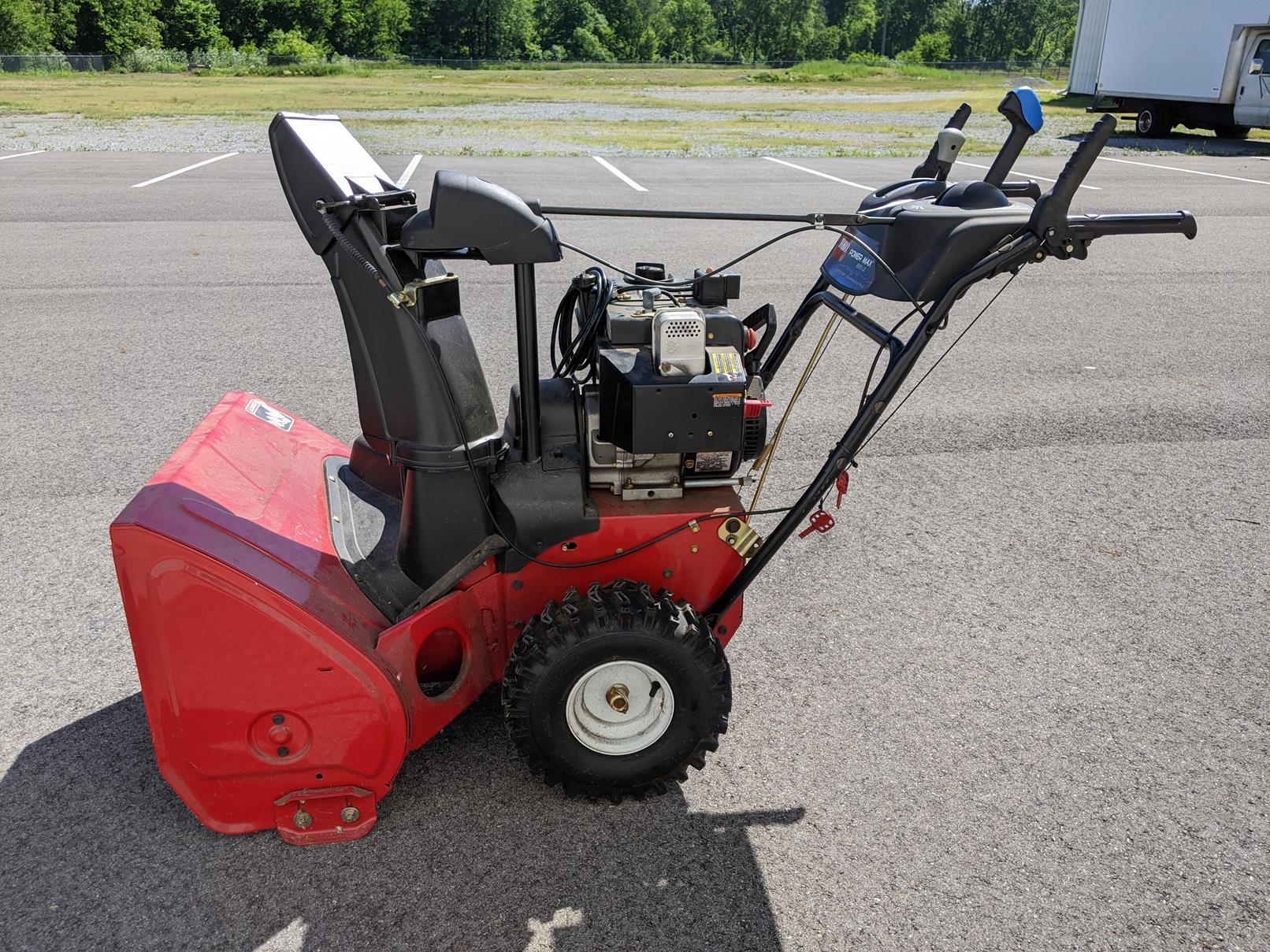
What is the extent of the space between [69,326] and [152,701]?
5.59 meters

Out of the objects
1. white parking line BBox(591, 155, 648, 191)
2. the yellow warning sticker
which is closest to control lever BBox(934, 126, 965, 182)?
the yellow warning sticker

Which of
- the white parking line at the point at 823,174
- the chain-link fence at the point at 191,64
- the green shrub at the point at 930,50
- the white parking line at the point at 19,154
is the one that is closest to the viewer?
the white parking line at the point at 823,174

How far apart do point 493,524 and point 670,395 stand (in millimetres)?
628

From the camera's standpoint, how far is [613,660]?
2.66 metres

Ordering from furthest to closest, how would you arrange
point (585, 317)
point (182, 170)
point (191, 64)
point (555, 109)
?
point (191, 64) → point (555, 109) → point (182, 170) → point (585, 317)

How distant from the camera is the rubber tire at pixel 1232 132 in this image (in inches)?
870

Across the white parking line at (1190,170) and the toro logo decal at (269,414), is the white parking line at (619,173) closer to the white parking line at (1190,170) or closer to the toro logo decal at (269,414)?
the white parking line at (1190,170)

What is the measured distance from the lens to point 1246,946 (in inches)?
95.3

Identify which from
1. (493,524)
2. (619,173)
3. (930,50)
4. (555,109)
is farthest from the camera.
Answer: (930,50)

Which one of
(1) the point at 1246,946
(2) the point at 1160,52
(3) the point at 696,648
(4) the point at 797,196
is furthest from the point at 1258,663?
(2) the point at 1160,52

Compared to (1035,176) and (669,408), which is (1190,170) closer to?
(1035,176)

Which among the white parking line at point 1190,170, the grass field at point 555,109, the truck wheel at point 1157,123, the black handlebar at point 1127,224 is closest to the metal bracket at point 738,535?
the black handlebar at point 1127,224

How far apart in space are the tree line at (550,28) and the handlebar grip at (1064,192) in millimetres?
71254

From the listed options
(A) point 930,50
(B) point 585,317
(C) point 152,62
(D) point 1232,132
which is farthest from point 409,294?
(A) point 930,50
